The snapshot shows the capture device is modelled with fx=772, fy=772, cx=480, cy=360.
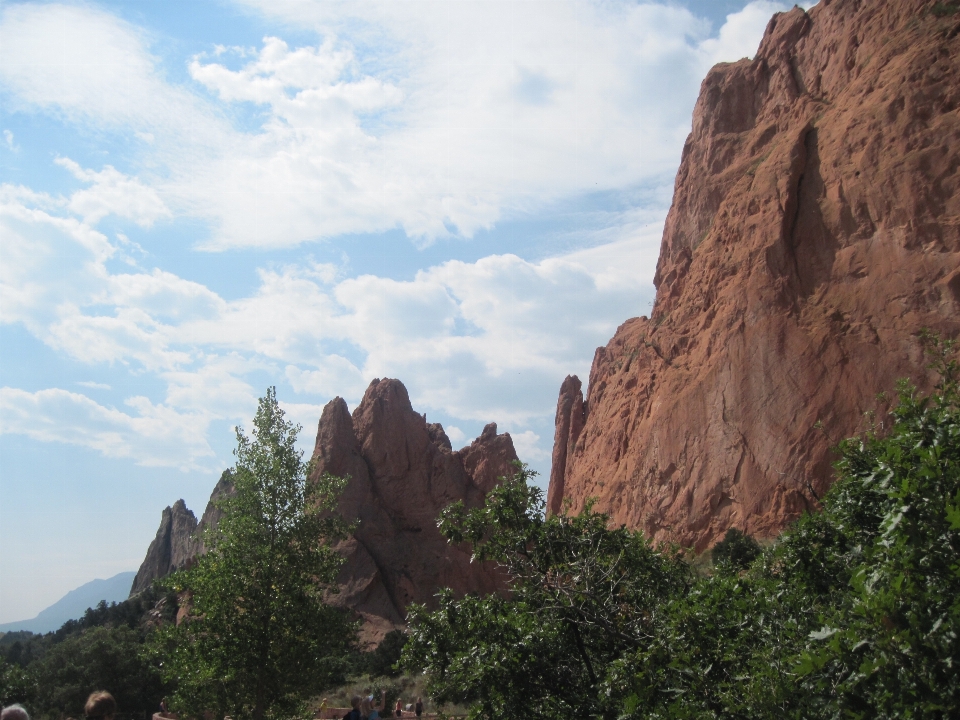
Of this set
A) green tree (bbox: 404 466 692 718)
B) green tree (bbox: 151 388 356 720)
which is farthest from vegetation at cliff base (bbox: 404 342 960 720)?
green tree (bbox: 151 388 356 720)

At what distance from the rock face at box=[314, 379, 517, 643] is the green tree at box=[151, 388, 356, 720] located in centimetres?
3443

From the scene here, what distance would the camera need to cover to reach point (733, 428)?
3684 cm

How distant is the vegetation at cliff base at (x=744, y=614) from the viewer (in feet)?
14.5

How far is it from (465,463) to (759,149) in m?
32.9

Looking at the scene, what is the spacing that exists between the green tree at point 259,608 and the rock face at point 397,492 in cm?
3443

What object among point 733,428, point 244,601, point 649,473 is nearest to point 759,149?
point 733,428

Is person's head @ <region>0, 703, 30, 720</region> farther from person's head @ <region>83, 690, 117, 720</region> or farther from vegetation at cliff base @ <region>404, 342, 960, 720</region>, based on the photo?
vegetation at cliff base @ <region>404, 342, 960, 720</region>

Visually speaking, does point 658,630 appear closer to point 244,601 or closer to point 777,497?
point 244,601

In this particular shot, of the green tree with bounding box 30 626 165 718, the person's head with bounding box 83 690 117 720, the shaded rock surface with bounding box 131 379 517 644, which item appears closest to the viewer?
the person's head with bounding box 83 690 117 720

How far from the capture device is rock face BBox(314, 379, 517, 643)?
168 ft

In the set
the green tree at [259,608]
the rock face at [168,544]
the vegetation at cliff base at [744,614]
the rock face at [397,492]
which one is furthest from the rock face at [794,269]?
the rock face at [168,544]

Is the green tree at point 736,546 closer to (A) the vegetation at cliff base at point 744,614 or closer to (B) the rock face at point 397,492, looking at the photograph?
(A) the vegetation at cliff base at point 744,614

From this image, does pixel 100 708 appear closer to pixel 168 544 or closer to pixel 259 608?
pixel 259 608

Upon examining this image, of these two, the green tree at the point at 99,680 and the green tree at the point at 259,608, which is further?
the green tree at the point at 99,680
